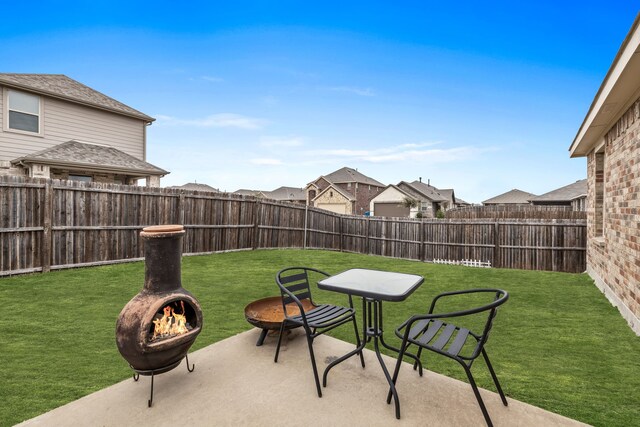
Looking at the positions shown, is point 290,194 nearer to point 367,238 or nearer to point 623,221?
point 367,238

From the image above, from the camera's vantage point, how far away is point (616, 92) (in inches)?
191

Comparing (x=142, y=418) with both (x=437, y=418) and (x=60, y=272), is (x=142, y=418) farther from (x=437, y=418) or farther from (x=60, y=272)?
(x=60, y=272)

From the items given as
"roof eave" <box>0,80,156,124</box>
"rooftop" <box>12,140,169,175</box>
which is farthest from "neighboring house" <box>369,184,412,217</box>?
"rooftop" <box>12,140,169,175</box>

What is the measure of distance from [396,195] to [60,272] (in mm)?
38287

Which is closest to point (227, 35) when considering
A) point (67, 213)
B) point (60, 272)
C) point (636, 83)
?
point (67, 213)

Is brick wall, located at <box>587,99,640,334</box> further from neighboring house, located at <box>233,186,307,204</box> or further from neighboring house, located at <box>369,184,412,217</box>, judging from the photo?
neighboring house, located at <box>233,186,307,204</box>

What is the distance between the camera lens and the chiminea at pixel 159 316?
259 centimetres

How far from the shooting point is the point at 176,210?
34.1ft

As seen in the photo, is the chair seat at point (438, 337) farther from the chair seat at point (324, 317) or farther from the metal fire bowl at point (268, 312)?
the metal fire bowl at point (268, 312)

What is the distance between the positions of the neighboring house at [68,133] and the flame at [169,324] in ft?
40.4

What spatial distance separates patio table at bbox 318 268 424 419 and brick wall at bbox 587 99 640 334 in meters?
4.10

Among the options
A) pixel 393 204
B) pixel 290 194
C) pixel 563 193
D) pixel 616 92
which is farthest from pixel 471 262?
pixel 290 194

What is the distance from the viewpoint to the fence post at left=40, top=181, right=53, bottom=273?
305 inches

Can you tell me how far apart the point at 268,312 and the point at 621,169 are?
683cm
